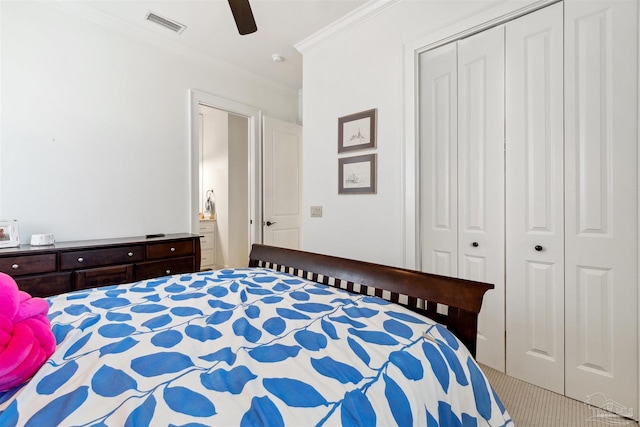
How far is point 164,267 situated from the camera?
9.03ft

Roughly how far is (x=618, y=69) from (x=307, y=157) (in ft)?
7.56

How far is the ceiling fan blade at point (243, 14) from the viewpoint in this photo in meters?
1.53

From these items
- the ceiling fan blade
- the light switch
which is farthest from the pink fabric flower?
the light switch

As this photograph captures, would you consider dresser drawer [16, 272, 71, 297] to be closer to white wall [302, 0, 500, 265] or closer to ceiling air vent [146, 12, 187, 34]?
white wall [302, 0, 500, 265]

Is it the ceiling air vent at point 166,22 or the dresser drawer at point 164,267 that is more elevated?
the ceiling air vent at point 166,22

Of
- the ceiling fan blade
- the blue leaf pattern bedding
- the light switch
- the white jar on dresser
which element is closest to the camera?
the blue leaf pattern bedding

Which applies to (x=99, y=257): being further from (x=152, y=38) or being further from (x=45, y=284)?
(x=152, y=38)

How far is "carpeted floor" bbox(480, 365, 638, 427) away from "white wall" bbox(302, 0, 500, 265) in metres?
1.07

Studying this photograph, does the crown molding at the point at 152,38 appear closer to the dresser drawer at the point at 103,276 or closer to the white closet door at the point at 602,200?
the dresser drawer at the point at 103,276

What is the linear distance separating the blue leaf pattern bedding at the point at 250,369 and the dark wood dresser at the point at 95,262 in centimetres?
115

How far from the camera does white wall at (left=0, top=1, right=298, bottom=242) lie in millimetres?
2316

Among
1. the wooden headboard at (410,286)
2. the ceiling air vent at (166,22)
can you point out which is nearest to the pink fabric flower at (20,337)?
the wooden headboard at (410,286)

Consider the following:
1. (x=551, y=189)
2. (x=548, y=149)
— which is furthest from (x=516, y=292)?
→ (x=548, y=149)

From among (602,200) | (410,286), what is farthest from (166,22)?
(602,200)
